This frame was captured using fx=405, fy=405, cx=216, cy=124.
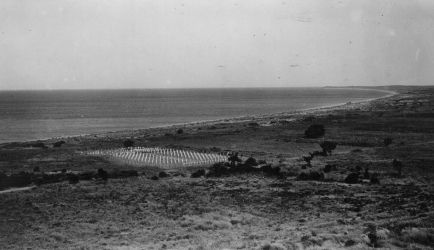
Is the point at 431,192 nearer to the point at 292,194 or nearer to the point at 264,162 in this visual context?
the point at 292,194

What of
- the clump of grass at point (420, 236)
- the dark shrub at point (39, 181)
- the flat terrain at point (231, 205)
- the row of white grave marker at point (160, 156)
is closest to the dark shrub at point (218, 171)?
the flat terrain at point (231, 205)

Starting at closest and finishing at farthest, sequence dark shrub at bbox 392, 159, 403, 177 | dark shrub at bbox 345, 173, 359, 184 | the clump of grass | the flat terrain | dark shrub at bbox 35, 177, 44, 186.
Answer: the clump of grass < the flat terrain < dark shrub at bbox 345, 173, 359, 184 < dark shrub at bbox 35, 177, 44, 186 < dark shrub at bbox 392, 159, 403, 177

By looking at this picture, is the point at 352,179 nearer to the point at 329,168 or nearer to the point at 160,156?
the point at 329,168

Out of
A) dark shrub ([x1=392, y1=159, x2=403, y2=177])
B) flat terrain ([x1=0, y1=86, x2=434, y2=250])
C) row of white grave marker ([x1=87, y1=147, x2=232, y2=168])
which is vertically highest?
dark shrub ([x1=392, y1=159, x2=403, y2=177])

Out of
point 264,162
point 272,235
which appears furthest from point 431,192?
point 264,162

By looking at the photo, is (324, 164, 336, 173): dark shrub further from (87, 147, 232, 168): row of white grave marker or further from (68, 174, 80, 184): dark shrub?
(68, 174, 80, 184): dark shrub

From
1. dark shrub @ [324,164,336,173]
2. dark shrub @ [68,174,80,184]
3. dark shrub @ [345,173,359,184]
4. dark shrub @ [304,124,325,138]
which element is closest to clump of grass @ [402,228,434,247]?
dark shrub @ [345,173,359,184]

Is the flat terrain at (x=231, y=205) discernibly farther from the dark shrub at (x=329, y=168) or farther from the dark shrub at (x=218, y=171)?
Result: the dark shrub at (x=218, y=171)
